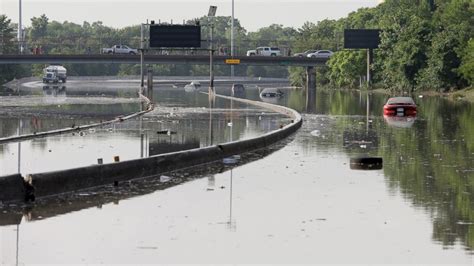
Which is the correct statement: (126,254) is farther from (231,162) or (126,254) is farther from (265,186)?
(231,162)

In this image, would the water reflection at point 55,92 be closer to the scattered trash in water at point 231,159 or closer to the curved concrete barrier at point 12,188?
the scattered trash in water at point 231,159

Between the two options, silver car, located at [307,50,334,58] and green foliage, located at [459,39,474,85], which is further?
silver car, located at [307,50,334,58]

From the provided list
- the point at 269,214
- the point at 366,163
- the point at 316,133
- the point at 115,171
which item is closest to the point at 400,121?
the point at 316,133

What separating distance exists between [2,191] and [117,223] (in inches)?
130

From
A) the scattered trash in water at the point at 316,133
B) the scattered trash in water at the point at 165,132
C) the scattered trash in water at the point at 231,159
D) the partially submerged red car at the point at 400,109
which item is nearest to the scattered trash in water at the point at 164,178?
the scattered trash in water at the point at 231,159

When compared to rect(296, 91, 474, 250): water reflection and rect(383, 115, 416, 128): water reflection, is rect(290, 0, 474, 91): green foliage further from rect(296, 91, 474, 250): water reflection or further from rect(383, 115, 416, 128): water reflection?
rect(296, 91, 474, 250): water reflection

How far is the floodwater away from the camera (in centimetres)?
2033

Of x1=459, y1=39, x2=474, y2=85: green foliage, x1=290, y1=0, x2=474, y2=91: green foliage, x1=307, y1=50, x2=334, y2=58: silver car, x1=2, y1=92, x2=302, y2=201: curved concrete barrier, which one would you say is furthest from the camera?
x1=307, y1=50, x2=334, y2=58: silver car

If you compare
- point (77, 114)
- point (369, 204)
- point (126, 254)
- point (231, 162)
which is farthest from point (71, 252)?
point (77, 114)

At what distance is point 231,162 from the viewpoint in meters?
37.5

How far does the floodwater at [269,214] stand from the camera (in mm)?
20328

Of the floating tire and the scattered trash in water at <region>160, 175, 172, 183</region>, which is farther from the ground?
the floating tire

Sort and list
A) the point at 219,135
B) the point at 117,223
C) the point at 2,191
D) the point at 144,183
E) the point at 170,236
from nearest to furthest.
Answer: the point at 170,236 < the point at 117,223 < the point at 2,191 < the point at 144,183 < the point at 219,135

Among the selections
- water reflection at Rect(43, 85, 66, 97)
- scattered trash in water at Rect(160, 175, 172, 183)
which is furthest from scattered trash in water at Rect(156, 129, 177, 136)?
water reflection at Rect(43, 85, 66, 97)
